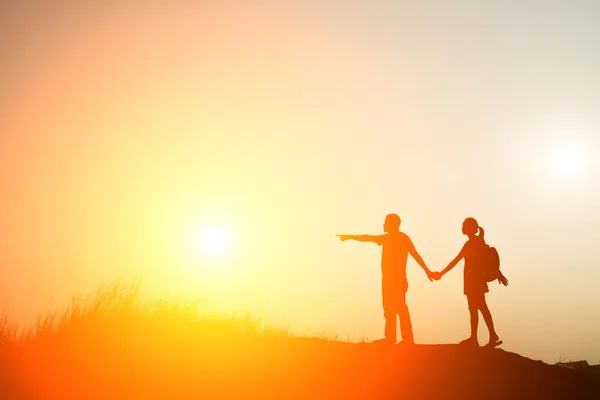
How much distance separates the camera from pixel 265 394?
780cm

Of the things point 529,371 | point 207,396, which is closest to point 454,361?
point 529,371

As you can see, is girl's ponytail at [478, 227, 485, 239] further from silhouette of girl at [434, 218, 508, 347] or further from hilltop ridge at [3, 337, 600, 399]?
hilltop ridge at [3, 337, 600, 399]

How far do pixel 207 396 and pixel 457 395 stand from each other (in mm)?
4111

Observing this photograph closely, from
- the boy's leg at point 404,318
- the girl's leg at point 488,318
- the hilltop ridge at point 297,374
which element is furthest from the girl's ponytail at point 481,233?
the hilltop ridge at point 297,374

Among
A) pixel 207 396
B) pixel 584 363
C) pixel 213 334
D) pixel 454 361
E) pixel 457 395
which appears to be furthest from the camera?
pixel 584 363

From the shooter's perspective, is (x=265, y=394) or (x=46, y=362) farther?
(x=46, y=362)

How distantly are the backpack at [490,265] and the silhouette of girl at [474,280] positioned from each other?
9cm

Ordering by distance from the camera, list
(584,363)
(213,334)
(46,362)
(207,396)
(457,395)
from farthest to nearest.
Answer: (584,363) → (213,334) → (46,362) → (457,395) → (207,396)

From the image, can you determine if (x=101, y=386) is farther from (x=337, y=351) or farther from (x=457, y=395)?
(x=457, y=395)

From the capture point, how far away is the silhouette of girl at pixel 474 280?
11031 millimetres

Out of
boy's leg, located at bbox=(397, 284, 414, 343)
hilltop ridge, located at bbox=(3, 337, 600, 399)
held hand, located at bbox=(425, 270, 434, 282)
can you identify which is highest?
held hand, located at bbox=(425, 270, 434, 282)

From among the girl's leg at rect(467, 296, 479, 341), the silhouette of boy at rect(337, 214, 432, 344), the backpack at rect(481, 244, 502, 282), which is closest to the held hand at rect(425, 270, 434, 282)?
the silhouette of boy at rect(337, 214, 432, 344)

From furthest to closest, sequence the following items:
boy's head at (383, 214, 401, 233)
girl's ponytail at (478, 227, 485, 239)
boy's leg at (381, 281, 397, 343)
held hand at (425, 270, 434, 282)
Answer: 1. held hand at (425, 270, 434, 282)
2. girl's ponytail at (478, 227, 485, 239)
3. boy's head at (383, 214, 401, 233)
4. boy's leg at (381, 281, 397, 343)

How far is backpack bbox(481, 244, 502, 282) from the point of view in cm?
1136
